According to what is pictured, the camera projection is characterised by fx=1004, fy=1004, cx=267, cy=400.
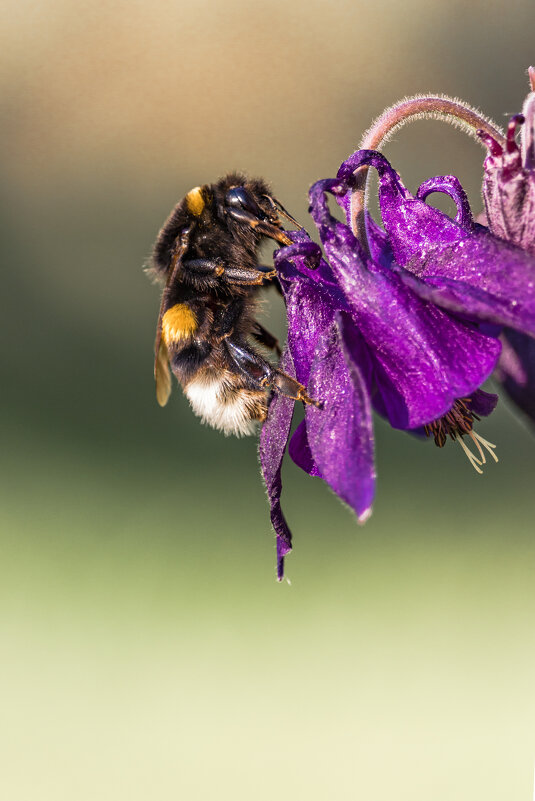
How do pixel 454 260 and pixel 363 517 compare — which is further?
pixel 454 260

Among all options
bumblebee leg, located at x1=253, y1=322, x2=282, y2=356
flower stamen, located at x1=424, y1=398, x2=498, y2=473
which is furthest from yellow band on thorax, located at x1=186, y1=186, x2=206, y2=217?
flower stamen, located at x1=424, y1=398, x2=498, y2=473

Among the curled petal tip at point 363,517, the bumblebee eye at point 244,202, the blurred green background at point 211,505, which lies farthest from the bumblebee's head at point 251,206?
the blurred green background at point 211,505

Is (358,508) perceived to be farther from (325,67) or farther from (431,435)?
(325,67)

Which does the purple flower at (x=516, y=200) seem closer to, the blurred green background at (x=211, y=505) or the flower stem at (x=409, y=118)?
the flower stem at (x=409, y=118)

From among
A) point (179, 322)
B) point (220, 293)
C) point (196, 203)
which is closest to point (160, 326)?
point (179, 322)

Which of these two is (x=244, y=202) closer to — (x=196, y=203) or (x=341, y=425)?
(x=196, y=203)

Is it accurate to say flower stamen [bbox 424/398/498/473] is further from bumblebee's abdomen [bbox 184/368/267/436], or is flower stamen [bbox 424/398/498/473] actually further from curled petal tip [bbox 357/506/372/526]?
curled petal tip [bbox 357/506/372/526]
